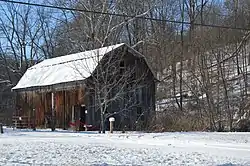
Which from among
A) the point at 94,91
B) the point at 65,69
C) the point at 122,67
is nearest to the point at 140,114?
the point at 122,67

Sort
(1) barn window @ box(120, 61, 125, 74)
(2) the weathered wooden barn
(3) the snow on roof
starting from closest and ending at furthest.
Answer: (2) the weathered wooden barn
(3) the snow on roof
(1) barn window @ box(120, 61, 125, 74)

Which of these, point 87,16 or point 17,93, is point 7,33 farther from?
point 87,16

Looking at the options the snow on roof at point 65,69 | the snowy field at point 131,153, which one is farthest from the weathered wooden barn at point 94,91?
the snowy field at point 131,153

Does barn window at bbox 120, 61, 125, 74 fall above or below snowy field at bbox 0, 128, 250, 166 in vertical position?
above

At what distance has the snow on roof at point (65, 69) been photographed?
3703cm

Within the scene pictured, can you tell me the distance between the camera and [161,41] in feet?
189

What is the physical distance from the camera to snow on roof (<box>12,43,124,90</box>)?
3703 centimetres

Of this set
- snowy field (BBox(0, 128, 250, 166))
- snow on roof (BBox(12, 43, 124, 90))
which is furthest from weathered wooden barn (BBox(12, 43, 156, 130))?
snowy field (BBox(0, 128, 250, 166))

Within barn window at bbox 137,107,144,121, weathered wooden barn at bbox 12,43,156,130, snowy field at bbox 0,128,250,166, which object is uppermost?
weathered wooden barn at bbox 12,43,156,130

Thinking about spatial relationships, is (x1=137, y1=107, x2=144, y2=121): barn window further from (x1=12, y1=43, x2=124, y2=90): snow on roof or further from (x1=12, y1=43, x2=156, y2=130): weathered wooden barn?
(x1=12, y1=43, x2=124, y2=90): snow on roof

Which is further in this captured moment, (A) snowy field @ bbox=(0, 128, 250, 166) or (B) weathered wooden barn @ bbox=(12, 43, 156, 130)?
(B) weathered wooden barn @ bbox=(12, 43, 156, 130)

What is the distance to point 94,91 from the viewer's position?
3681 cm

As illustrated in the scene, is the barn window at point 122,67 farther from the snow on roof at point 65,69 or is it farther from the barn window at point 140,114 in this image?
the barn window at point 140,114

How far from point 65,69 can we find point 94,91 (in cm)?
734
